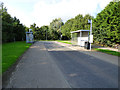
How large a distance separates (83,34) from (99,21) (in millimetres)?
5003

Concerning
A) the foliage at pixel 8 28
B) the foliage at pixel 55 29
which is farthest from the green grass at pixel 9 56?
the foliage at pixel 55 29

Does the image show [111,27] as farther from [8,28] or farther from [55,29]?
[55,29]

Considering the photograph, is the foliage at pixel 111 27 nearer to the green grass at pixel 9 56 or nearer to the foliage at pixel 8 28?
the green grass at pixel 9 56

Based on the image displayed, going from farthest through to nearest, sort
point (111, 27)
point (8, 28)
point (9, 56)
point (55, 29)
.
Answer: point (55, 29) < point (8, 28) < point (111, 27) < point (9, 56)

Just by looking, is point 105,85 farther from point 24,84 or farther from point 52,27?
point 52,27

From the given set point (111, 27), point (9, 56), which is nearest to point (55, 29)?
point (111, 27)

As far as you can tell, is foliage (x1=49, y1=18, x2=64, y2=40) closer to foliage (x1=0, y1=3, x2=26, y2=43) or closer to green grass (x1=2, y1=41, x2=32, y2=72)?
foliage (x1=0, y1=3, x2=26, y2=43)

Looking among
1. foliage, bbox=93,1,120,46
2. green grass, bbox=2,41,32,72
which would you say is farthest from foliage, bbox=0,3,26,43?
foliage, bbox=93,1,120,46

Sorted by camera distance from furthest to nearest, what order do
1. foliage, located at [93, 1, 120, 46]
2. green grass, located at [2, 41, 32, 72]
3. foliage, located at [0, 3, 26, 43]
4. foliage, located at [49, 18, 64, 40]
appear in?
foliage, located at [49, 18, 64, 40] < foliage, located at [0, 3, 26, 43] < foliage, located at [93, 1, 120, 46] < green grass, located at [2, 41, 32, 72]

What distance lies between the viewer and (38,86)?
3676 mm

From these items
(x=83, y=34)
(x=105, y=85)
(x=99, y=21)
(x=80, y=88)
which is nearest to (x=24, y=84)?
(x=80, y=88)

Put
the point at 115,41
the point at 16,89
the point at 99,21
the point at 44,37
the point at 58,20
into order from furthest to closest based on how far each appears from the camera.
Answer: the point at 58,20 → the point at 44,37 → the point at 99,21 → the point at 115,41 → the point at 16,89

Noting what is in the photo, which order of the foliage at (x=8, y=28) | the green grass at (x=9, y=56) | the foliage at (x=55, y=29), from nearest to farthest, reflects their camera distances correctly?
the green grass at (x=9, y=56) → the foliage at (x=8, y=28) → the foliage at (x=55, y=29)

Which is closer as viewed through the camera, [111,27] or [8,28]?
[111,27]
